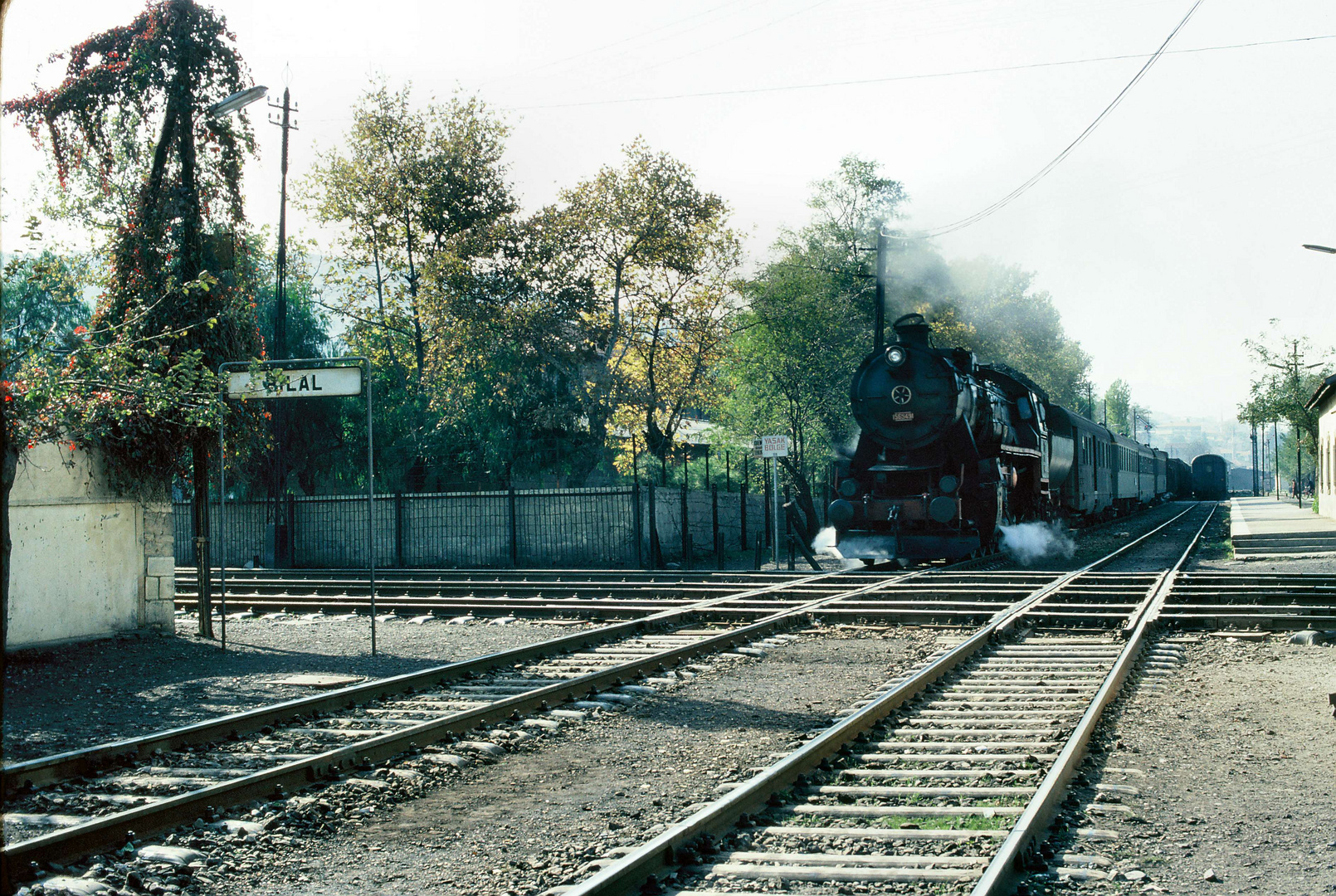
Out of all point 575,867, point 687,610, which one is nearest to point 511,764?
point 575,867

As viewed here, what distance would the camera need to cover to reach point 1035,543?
2197cm

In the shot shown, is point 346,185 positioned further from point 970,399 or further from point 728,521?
point 970,399

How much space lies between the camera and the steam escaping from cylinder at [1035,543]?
67.7 ft

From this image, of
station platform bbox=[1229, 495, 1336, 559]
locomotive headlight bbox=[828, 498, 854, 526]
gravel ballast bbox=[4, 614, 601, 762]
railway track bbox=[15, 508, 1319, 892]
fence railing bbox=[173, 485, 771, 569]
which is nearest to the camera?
railway track bbox=[15, 508, 1319, 892]

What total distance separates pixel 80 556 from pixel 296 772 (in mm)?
6835

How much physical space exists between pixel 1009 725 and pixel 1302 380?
5672 centimetres

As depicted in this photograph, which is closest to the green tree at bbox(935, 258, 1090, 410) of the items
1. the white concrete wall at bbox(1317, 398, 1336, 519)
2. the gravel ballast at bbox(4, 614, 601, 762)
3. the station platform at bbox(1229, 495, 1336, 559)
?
the white concrete wall at bbox(1317, 398, 1336, 519)

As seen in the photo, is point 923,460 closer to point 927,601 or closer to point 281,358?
point 927,601

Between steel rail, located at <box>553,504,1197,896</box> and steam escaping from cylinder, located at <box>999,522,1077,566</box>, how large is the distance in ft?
41.8

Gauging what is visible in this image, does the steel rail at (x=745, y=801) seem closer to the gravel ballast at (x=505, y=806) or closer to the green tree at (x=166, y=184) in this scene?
the gravel ballast at (x=505, y=806)

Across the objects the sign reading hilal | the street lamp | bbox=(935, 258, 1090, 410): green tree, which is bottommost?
the sign reading hilal

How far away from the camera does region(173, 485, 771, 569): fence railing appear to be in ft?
75.6

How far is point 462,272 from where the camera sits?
99.1 ft

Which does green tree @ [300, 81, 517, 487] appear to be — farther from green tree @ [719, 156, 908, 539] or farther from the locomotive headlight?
the locomotive headlight
